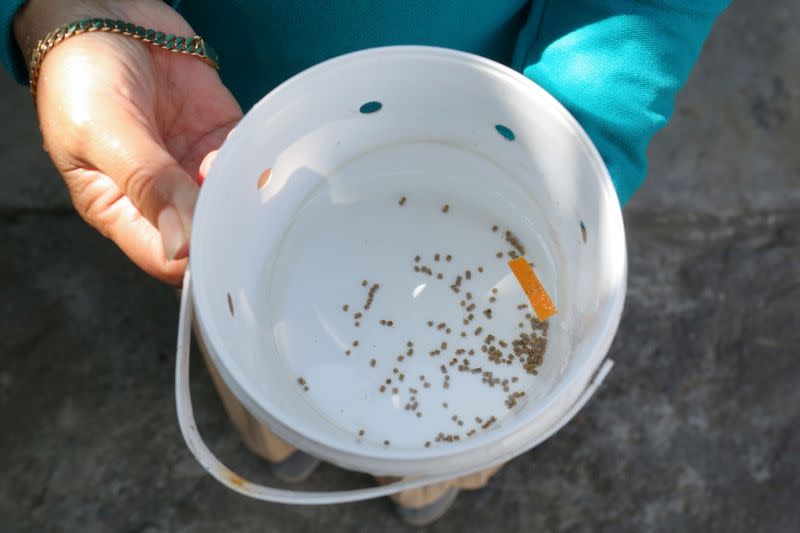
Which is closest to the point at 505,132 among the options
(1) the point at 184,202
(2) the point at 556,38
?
(2) the point at 556,38

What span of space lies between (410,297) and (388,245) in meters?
0.07

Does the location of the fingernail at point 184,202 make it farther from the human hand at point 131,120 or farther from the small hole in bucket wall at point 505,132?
the small hole in bucket wall at point 505,132

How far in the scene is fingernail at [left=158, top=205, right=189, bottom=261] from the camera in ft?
2.12

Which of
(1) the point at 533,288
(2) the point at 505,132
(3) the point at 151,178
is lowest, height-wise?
(1) the point at 533,288

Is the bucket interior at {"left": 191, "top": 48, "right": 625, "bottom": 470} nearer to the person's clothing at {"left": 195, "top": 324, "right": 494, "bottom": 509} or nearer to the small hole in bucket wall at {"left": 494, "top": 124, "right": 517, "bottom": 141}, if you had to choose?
the small hole in bucket wall at {"left": 494, "top": 124, "right": 517, "bottom": 141}

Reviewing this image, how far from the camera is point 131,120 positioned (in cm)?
71

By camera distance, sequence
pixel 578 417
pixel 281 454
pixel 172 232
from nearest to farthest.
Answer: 1. pixel 172 232
2. pixel 281 454
3. pixel 578 417

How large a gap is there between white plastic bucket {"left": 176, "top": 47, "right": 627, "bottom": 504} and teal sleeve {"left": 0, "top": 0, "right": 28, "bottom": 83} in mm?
297

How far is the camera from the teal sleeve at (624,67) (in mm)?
823

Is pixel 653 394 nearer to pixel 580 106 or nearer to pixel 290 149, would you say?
pixel 580 106

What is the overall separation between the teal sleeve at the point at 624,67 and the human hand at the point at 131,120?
400 millimetres

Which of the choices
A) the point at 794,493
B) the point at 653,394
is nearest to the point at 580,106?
the point at 653,394

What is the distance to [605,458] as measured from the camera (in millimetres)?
1303

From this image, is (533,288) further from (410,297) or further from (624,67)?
(624,67)
